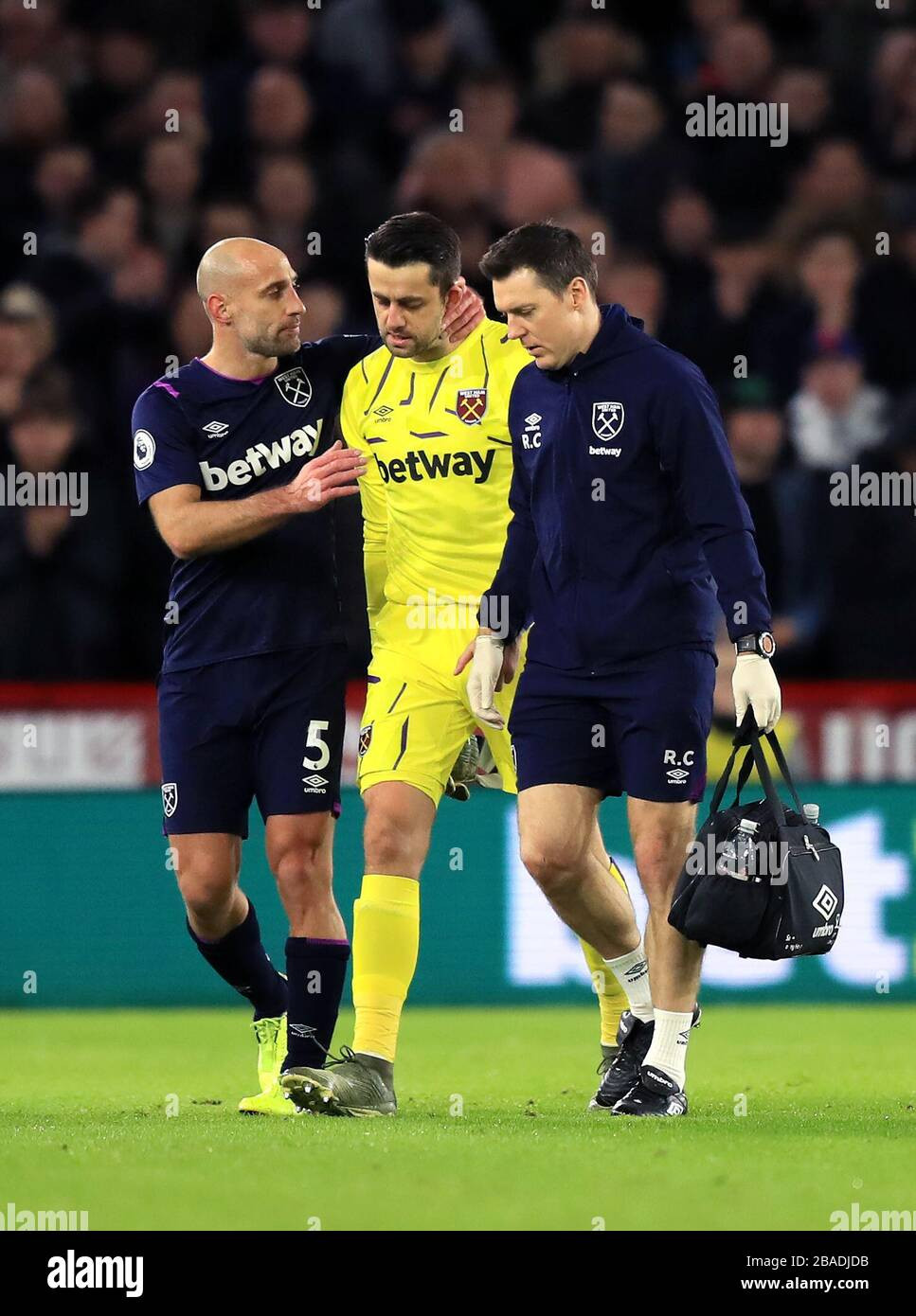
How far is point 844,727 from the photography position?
9742 millimetres

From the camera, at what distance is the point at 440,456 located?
643 centimetres

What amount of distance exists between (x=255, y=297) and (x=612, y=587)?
51.5 inches

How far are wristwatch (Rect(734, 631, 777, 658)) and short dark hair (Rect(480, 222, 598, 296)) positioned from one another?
3.45ft

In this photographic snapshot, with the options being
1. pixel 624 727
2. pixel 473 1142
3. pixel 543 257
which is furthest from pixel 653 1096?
pixel 543 257

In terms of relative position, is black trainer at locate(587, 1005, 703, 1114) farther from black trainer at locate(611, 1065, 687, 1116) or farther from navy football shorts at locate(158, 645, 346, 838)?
navy football shorts at locate(158, 645, 346, 838)


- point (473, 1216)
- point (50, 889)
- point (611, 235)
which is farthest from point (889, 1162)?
point (611, 235)

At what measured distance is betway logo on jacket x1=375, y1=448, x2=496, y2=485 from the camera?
6.43 m

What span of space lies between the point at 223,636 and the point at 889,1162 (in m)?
2.39

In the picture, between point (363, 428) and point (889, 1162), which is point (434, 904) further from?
point (889, 1162)

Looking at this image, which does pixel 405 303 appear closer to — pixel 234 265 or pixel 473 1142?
pixel 234 265

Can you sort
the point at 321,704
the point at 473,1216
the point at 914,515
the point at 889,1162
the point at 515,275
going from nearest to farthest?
the point at 473,1216 < the point at 889,1162 < the point at 515,275 < the point at 321,704 < the point at 914,515

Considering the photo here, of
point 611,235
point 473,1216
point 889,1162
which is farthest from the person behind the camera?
point 611,235

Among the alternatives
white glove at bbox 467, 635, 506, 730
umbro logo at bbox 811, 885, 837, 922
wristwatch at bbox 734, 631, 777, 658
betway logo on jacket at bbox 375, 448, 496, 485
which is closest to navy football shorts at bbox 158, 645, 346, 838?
white glove at bbox 467, 635, 506, 730

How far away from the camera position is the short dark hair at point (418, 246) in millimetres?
6184
